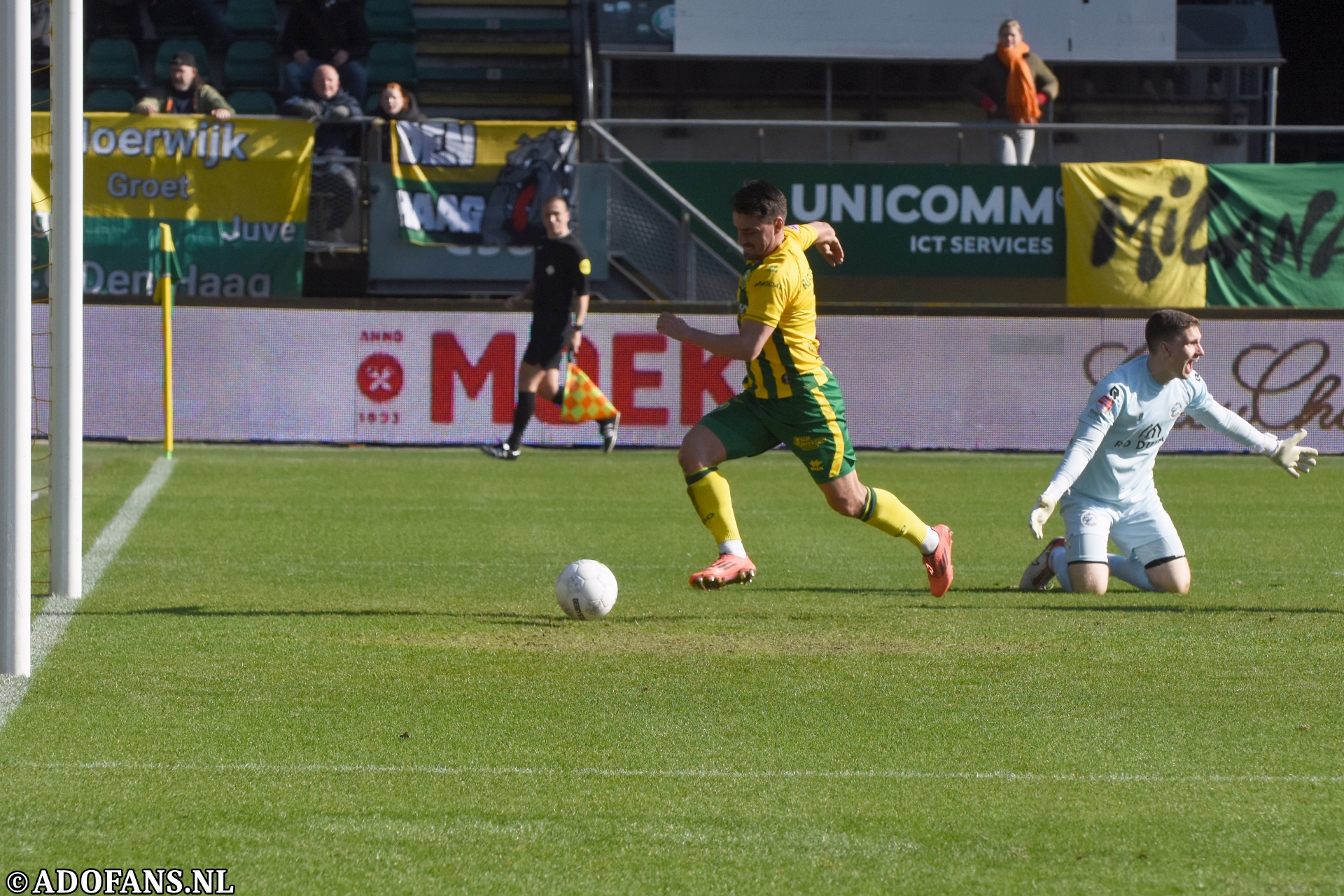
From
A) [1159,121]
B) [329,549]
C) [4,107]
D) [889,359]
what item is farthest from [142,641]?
[1159,121]

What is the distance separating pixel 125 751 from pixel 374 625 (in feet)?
7.63

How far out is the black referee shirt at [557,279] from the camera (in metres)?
14.3

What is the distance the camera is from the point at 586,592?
7293mm

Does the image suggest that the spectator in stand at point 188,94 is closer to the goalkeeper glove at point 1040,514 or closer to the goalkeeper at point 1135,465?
the goalkeeper at point 1135,465

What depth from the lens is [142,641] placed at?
21.9 feet

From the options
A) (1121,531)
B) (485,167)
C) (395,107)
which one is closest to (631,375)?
(485,167)

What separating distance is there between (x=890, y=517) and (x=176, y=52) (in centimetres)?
1584

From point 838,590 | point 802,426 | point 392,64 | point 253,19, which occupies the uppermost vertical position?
point 253,19

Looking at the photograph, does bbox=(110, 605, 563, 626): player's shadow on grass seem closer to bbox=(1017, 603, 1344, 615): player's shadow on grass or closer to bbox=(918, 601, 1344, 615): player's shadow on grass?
bbox=(918, 601, 1344, 615): player's shadow on grass

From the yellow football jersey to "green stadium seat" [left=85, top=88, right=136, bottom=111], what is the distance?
14.9 m

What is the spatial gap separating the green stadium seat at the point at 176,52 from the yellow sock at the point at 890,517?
50.8 ft

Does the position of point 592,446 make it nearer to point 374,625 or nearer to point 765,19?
point 765,19

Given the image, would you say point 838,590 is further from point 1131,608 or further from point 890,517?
point 1131,608

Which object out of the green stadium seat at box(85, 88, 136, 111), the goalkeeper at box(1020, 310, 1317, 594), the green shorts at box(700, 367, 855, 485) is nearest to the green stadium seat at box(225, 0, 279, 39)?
the green stadium seat at box(85, 88, 136, 111)
